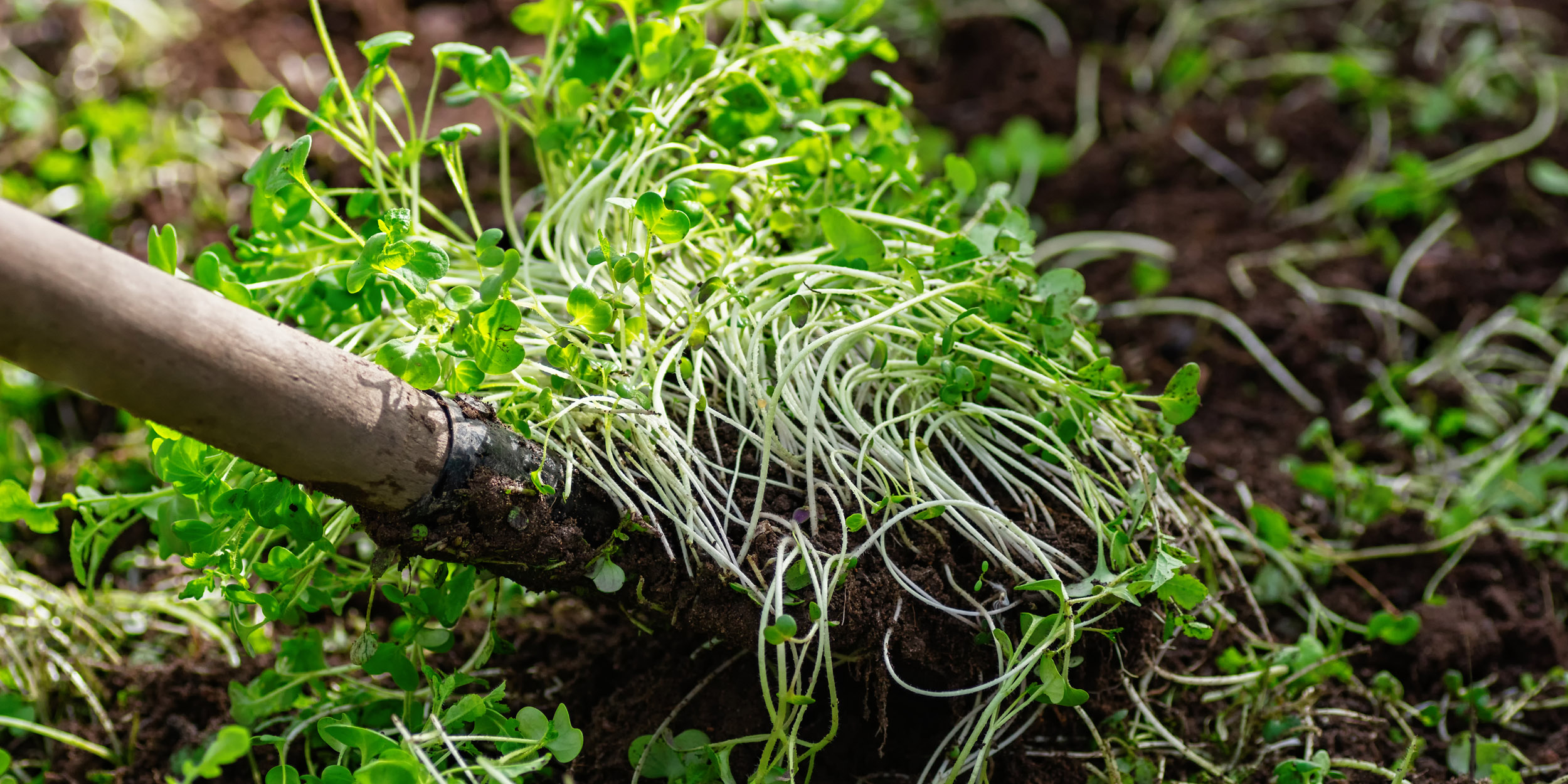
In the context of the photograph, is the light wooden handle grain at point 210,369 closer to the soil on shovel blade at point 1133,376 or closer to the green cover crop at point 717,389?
the green cover crop at point 717,389

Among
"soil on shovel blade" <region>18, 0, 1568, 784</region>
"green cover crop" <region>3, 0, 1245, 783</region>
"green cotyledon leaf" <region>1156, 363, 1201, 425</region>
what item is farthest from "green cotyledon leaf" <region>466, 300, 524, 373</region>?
"green cotyledon leaf" <region>1156, 363, 1201, 425</region>

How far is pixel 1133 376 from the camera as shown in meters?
1.84

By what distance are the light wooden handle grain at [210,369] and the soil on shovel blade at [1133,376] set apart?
0.34 metres

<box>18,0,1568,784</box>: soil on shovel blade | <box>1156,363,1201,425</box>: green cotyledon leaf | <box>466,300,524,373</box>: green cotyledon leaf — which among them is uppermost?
<box>466,300,524,373</box>: green cotyledon leaf

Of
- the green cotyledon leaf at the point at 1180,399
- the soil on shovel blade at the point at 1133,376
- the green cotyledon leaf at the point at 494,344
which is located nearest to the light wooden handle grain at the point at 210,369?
the green cotyledon leaf at the point at 494,344

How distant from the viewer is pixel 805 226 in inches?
50.0

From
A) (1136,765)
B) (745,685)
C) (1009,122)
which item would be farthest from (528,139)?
(1136,765)

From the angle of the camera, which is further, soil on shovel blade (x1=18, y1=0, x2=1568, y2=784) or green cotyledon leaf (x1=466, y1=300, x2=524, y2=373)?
soil on shovel blade (x1=18, y1=0, x2=1568, y2=784)

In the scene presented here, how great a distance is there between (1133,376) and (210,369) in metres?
1.42

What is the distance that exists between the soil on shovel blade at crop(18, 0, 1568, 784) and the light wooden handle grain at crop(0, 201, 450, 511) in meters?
0.34

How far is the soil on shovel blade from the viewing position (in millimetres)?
1179

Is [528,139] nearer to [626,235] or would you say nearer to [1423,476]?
[626,235]

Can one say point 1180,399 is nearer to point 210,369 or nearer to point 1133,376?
point 1133,376

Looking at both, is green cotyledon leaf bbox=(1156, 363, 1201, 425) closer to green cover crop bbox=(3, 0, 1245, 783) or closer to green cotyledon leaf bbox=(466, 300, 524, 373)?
green cover crop bbox=(3, 0, 1245, 783)
